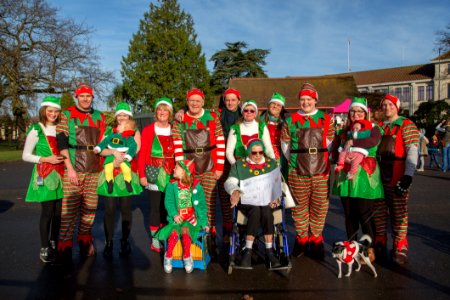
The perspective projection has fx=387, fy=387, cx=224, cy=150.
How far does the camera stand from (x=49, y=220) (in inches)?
183

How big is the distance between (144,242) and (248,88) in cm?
3427

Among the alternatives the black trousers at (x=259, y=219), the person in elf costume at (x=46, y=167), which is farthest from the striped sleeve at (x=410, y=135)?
the person in elf costume at (x=46, y=167)

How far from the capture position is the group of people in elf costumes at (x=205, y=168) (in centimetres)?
439

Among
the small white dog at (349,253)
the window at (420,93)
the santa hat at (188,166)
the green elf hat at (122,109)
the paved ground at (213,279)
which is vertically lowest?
the paved ground at (213,279)

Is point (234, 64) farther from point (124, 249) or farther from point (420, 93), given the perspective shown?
point (124, 249)

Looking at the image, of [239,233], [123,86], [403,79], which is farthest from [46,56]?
[403,79]

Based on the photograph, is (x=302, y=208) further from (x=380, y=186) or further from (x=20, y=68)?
(x=20, y=68)

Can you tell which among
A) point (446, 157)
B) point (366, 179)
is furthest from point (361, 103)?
point (446, 157)

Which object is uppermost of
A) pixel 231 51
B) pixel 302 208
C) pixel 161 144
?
pixel 231 51

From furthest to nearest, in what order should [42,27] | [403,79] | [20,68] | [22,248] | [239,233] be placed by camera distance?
1. [403,79]
2. [42,27]
3. [20,68]
4. [22,248]
5. [239,233]

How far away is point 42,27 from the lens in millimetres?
26531

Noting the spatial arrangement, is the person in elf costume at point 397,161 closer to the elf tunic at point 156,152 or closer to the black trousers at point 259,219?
the black trousers at point 259,219

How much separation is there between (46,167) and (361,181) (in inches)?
143

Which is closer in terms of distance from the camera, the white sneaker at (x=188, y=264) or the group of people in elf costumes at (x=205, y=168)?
the white sneaker at (x=188, y=264)
